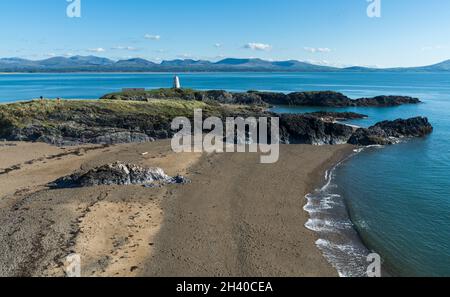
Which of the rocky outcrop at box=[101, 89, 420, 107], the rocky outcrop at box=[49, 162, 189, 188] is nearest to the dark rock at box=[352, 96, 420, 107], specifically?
the rocky outcrop at box=[101, 89, 420, 107]

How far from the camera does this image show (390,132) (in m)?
47.4

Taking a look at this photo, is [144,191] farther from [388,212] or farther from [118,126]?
[118,126]

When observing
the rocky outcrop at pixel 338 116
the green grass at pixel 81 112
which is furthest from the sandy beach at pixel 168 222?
the rocky outcrop at pixel 338 116

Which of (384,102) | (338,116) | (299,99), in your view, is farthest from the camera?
(299,99)

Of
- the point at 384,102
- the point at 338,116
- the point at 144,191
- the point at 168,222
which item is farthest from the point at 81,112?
the point at 384,102

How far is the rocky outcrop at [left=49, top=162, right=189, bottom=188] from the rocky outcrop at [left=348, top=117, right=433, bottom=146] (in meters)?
23.9

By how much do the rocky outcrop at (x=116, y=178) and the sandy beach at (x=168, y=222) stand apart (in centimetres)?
73

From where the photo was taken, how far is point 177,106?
5147 centimetres

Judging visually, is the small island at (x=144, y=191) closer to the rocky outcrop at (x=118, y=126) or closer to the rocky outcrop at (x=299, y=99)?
the rocky outcrop at (x=118, y=126)

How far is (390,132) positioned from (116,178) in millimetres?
34228

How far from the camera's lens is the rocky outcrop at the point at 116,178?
2630cm

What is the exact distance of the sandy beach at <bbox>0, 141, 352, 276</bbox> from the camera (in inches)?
669
